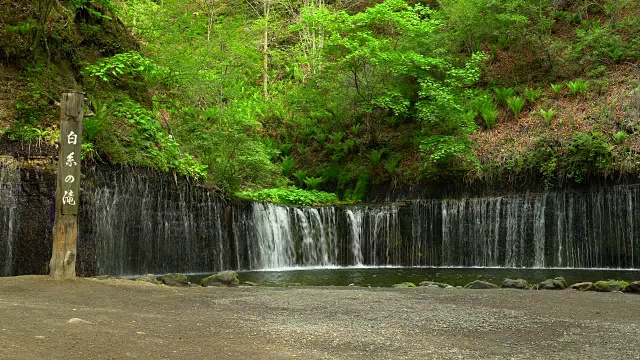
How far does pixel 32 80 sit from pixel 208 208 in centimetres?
511

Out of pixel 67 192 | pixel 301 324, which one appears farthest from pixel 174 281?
pixel 301 324

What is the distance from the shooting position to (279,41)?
1438 inches

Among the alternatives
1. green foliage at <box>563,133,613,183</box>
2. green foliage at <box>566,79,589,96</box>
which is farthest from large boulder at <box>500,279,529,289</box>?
green foliage at <box>566,79,589,96</box>

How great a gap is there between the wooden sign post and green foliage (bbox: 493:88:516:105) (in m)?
16.5

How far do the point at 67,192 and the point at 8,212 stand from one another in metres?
3.29

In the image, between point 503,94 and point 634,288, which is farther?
point 503,94

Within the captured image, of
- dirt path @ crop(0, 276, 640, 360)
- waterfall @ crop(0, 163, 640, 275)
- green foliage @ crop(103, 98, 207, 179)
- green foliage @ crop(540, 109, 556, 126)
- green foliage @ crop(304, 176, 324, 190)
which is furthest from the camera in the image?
green foliage @ crop(304, 176, 324, 190)

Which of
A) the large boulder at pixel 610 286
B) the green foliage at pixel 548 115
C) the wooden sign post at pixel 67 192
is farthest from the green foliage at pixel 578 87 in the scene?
the wooden sign post at pixel 67 192

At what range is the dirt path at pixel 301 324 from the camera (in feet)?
16.5

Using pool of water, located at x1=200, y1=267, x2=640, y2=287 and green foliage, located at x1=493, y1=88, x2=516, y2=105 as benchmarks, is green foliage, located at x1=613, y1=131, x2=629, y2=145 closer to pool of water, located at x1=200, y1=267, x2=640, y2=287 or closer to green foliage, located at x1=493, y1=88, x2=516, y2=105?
pool of water, located at x1=200, y1=267, x2=640, y2=287

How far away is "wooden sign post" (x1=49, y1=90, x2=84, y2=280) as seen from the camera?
8367mm

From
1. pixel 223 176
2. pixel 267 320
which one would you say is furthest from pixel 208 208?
pixel 267 320

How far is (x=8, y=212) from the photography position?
1101 cm

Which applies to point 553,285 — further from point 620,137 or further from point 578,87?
point 578,87
